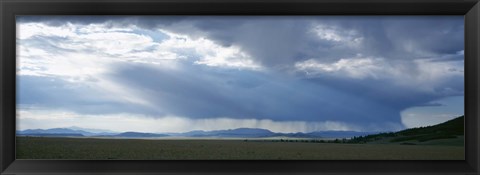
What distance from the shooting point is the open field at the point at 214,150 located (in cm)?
220

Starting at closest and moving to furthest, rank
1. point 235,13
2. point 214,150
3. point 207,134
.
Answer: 1. point 235,13
2. point 214,150
3. point 207,134

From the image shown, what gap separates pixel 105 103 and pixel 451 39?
74.3 inches

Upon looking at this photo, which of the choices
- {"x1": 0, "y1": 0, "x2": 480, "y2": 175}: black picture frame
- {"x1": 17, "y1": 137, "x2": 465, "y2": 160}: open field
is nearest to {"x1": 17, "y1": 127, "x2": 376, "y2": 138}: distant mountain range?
{"x1": 17, "y1": 137, "x2": 465, "y2": 160}: open field

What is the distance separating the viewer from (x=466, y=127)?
2131mm

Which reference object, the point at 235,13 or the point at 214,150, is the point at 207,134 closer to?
the point at 214,150

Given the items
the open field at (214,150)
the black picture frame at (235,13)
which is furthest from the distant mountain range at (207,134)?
the black picture frame at (235,13)

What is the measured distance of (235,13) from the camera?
2.14 m

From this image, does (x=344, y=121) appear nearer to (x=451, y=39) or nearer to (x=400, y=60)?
(x=400, y=60)

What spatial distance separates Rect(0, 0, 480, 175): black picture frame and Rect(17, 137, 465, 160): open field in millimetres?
61

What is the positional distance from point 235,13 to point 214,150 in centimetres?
72

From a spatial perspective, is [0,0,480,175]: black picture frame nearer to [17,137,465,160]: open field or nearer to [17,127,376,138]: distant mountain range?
[17,137,465,160]: open field

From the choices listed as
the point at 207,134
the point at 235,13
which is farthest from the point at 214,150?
the point at 235,13

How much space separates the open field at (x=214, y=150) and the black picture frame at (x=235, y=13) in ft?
0.20

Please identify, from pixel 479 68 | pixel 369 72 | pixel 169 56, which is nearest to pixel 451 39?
pixel 479 68
